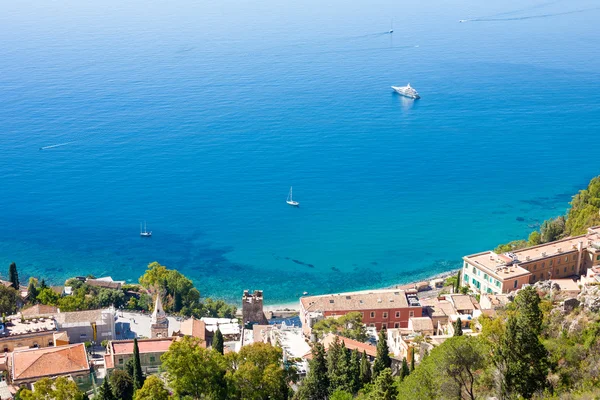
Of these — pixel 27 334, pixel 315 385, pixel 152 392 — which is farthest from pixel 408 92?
pixel 152 392

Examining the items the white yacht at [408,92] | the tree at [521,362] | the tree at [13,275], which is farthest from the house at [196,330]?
the white yacht at [408,92]

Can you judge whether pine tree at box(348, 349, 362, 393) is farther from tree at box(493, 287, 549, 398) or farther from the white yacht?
the white yacht

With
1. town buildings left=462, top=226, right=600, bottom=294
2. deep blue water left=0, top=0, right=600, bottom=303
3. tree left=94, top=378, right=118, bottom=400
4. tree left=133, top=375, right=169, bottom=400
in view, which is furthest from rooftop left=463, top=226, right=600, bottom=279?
tree left=94, top=378, right=118, bottom=400

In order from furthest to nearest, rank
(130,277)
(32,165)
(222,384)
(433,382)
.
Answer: (32,165) < (130,277) < (222,384) < (433,382)

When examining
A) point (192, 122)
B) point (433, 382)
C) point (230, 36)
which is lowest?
point (433, 382)

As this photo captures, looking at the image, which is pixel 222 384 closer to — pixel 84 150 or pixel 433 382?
pixel 433 382

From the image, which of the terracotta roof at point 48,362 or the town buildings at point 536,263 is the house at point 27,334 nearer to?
the terracotta roof at point 48,362

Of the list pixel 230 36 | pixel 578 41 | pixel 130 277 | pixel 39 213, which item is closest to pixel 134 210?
pixel 39 213
